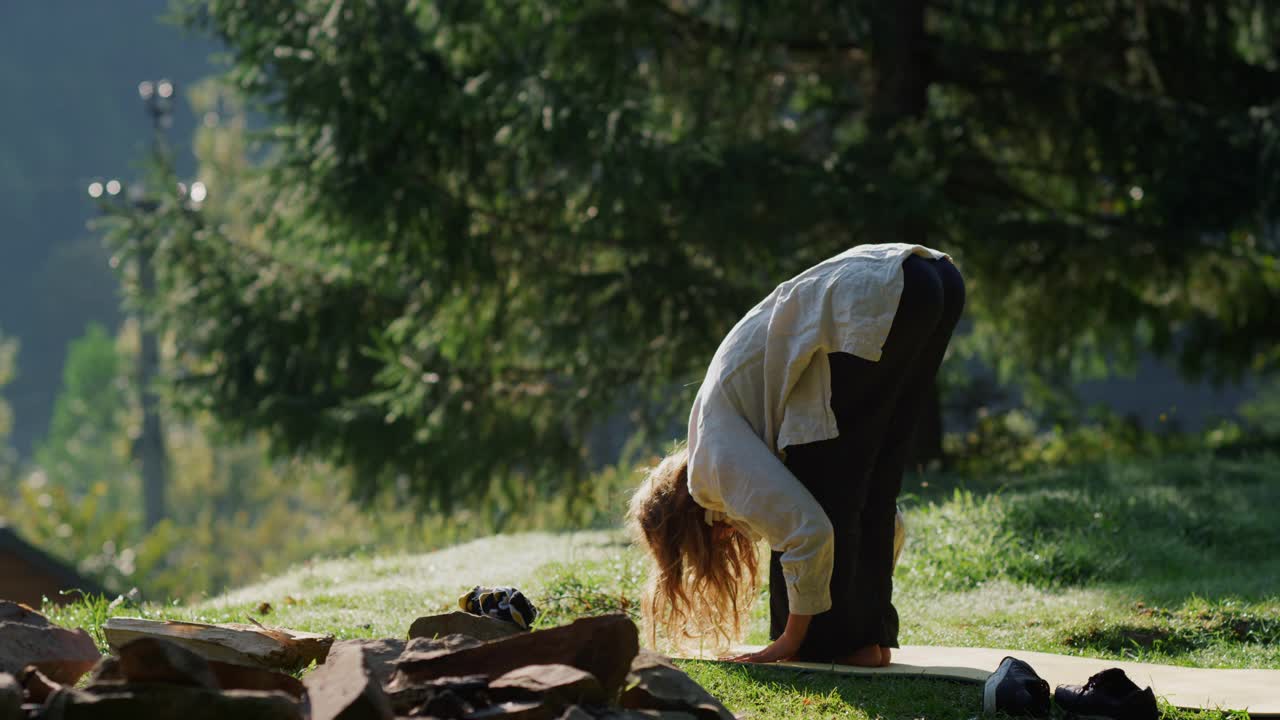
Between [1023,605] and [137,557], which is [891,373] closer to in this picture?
[1023,605]

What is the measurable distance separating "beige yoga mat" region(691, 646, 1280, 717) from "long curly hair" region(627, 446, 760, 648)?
32cm

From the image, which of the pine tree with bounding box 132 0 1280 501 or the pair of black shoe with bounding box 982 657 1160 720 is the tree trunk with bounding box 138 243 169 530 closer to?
the pine tree with bounding box 132 0 1280 501

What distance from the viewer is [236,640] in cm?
416

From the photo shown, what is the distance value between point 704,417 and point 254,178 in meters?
8.11

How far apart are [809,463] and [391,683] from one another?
1.64 meters

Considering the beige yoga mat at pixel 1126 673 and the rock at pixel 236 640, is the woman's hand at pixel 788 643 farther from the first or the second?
the rock at pixel 236 640

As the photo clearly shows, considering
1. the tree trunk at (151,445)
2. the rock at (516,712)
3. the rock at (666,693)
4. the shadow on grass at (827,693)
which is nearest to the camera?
the rock at (516,712)

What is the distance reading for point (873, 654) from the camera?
450 cm

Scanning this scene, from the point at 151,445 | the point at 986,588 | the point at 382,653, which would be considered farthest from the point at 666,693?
the point at 151,445

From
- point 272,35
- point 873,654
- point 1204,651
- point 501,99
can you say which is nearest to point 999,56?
point 501,99

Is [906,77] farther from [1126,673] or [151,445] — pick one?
[151,445]

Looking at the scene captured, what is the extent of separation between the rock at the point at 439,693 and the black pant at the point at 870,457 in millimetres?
1509

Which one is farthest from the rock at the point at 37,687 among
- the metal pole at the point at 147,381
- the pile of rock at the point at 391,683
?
the metal pole at the point at 147,381

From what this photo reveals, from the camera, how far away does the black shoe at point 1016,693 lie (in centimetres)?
380
